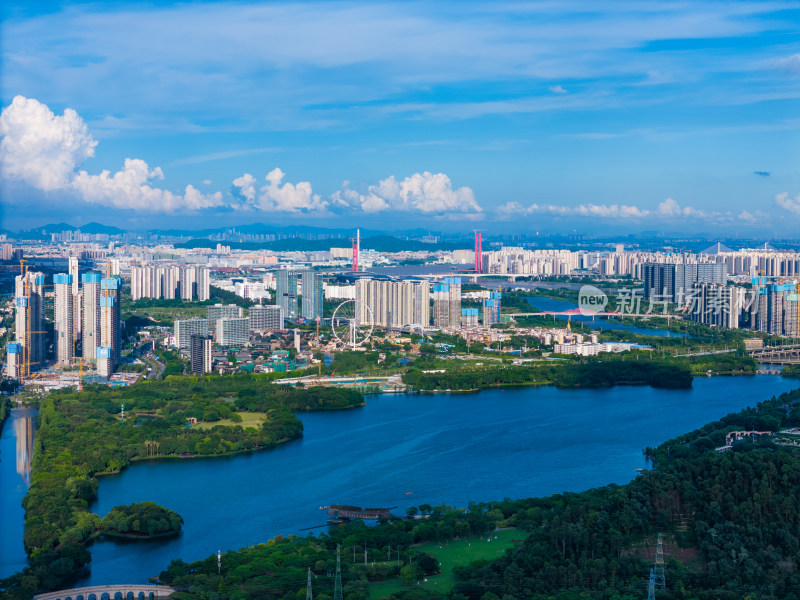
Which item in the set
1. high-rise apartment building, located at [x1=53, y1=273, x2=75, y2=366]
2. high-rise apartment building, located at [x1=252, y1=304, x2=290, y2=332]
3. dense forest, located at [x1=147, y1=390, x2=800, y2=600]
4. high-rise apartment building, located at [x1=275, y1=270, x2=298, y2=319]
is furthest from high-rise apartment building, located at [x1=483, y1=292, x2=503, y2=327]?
dense forest, located at [x1=147, y1=390, x2=800, y2=600]

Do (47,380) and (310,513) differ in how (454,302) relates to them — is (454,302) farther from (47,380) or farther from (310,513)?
(310,513)

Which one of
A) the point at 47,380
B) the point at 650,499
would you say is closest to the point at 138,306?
the point at 47,380

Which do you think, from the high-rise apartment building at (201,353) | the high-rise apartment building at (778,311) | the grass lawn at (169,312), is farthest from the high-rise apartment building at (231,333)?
the high-rise apartment building at (778,311)

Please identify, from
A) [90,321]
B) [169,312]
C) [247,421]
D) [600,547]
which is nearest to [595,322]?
[169,312]

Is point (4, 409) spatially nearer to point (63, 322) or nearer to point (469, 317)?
point (63, 322)

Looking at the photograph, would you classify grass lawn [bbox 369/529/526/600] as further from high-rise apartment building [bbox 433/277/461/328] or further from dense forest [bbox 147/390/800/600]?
high-rise apartment building [bbox 433/277/461/328]

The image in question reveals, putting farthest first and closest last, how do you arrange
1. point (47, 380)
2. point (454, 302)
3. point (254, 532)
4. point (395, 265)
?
1. point (395, 265)
2. point (454, 302)
3. point (47, 380)
4. point (254, 532)

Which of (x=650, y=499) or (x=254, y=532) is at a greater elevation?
(x=650, y=499)
